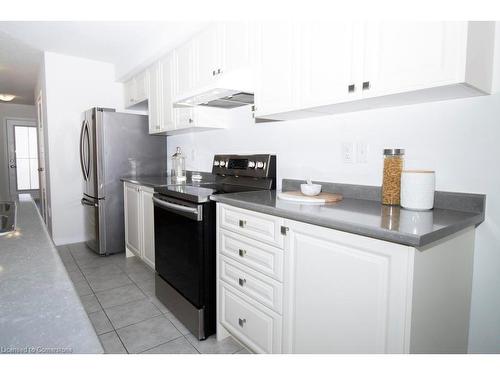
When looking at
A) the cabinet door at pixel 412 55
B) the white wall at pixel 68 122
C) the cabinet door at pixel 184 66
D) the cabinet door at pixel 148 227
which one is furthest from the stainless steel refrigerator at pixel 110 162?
the cabinet door at pixel 412 55

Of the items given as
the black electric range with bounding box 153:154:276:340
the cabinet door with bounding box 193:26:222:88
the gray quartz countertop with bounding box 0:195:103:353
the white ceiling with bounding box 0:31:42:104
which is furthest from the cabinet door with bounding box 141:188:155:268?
the white ceiling with bounding box 0:31:42:104

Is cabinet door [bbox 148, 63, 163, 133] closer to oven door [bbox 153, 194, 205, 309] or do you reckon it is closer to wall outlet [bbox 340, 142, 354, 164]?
oven door [bbox 153, 194, 205, 309]

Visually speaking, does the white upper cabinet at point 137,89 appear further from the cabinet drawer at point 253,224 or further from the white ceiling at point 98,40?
the cabinet drawer at point 253,224

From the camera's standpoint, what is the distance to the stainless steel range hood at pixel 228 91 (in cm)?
191

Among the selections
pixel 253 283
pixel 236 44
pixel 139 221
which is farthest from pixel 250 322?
pixel 139 221

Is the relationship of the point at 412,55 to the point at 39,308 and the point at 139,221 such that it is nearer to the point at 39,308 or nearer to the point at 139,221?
the point at 39,308

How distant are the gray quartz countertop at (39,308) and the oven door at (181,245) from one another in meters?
0.98

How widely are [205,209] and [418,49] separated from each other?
1.26m

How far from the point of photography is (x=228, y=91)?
6.64 ft

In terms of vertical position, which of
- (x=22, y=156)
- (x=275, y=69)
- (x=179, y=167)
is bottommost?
(x=179, y=167)

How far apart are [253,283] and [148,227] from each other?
5.17 feet

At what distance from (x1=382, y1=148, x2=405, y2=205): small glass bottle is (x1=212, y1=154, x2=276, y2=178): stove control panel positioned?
89cm

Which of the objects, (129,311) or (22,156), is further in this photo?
(22,156)

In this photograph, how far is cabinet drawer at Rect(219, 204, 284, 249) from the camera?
1.42 meters
